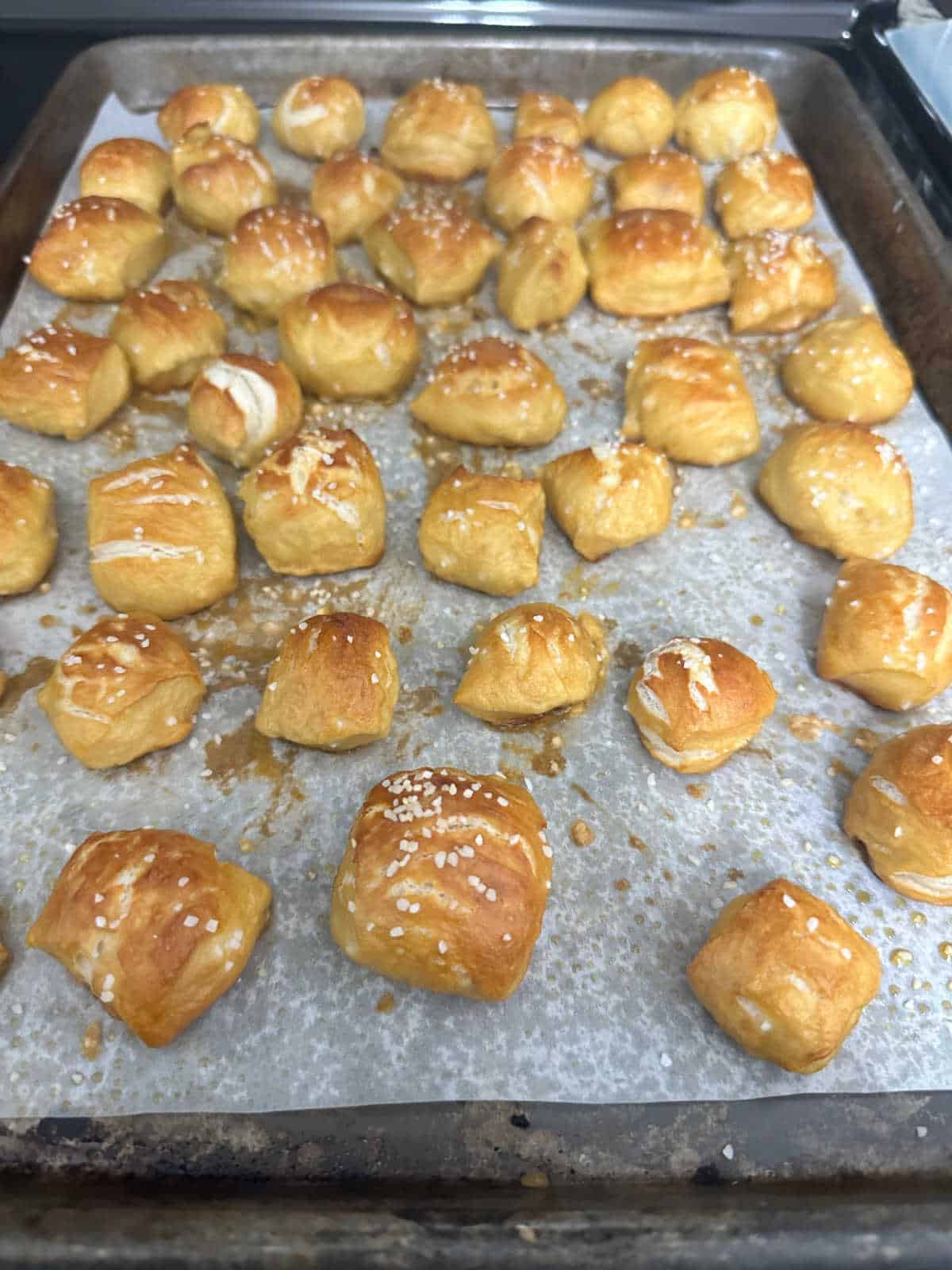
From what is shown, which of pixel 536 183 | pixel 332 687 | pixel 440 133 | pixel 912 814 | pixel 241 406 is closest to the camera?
pixel 912 814

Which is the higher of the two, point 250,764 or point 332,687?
point 332,687

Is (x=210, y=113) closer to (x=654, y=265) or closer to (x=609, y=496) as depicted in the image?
(x=654, y=265)

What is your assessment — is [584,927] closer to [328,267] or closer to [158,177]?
[328,267]

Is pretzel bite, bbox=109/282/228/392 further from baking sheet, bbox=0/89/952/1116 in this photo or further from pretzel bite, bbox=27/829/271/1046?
pretzel bite, bbox=27/829/271/1046

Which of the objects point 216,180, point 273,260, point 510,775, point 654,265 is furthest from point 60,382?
point 654,265

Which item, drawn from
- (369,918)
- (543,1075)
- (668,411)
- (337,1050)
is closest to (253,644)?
(369,918)

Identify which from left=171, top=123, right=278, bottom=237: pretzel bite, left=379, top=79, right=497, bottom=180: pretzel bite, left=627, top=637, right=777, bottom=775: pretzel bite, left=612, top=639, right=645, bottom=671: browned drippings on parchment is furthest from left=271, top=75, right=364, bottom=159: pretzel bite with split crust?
left=627, top=637, right=777, bottom=775: pretzel bite

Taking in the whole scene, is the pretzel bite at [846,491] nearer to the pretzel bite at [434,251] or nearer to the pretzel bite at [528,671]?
the pretzel bite at [528,671]
